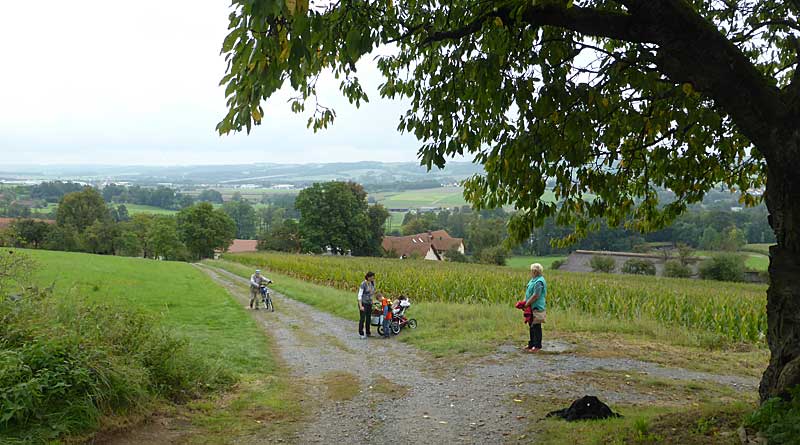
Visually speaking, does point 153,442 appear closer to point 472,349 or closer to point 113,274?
point 472,349

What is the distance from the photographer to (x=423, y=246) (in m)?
94.2

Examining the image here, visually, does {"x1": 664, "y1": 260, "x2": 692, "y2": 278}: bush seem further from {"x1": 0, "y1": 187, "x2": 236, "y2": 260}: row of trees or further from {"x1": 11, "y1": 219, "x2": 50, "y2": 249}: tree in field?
{"x1": 11, "y1": 219, "x2": 50, "y2": 249}: tree in field

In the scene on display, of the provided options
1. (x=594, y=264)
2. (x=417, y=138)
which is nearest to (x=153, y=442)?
(x=417, y=138)

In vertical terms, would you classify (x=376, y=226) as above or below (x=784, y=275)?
below

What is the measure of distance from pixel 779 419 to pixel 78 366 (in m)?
6.46

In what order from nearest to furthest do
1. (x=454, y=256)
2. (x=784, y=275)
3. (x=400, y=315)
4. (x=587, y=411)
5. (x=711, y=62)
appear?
(x=711, y=62) → (x=784, y=275) → (x=587, y=411) → (x=400, y=315) → (x=454, y=256)

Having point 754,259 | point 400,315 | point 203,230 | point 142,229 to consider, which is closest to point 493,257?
point 754,259

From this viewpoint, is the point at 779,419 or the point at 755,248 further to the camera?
the point at 755,248

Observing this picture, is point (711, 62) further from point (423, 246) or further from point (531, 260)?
→ point (423, 246)

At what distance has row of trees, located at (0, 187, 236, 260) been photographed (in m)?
80.7

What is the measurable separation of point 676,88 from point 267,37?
4.70 meters

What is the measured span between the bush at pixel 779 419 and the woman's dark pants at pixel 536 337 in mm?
6181

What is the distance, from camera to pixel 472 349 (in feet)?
36.7

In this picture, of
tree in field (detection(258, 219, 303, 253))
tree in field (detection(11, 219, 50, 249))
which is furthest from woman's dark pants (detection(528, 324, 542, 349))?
tree in field (detection(11, 219, 50, 249))
